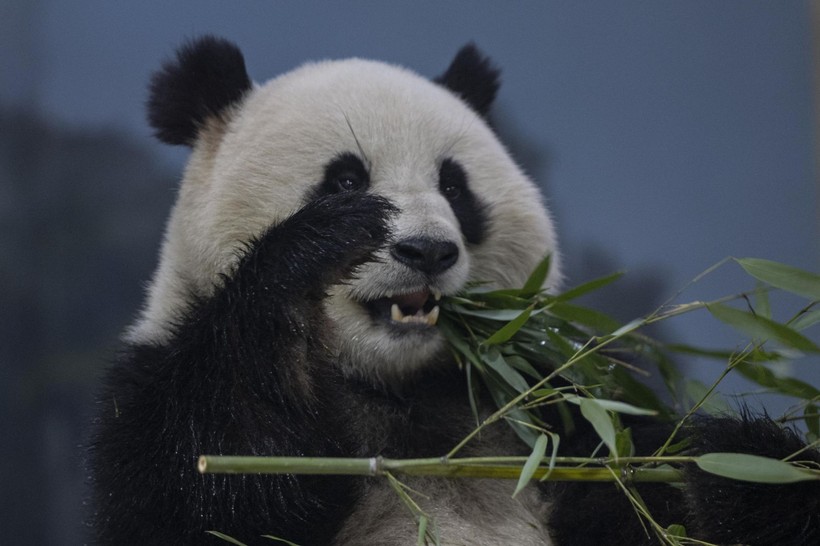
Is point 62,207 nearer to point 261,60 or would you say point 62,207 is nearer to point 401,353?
point 261,60

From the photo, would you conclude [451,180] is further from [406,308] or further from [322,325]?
[322,325]

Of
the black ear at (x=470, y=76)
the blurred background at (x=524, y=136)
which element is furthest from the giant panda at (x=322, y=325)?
the blurred background at (x=524, y=136)

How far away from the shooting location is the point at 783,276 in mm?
1953

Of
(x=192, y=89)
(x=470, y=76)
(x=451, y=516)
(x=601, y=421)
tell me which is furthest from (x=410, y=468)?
(x=470, y=76)

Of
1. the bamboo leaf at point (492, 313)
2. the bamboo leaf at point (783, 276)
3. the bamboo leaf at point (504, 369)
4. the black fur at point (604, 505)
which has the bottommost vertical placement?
the black fur at point (604, 505)

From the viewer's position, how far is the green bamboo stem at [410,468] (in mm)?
1507

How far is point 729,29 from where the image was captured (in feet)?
13.0

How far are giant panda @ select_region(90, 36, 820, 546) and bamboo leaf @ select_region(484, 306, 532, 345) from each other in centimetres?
15

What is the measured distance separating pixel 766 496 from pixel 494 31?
2.52 m

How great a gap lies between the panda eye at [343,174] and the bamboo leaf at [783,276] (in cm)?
92

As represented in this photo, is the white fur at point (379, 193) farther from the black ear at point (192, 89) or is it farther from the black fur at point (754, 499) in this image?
the black fur at point (754, 499)

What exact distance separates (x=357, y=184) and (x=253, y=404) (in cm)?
Result: 67

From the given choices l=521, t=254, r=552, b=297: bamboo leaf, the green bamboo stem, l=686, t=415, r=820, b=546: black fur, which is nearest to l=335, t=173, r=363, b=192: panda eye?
l=521, t=254, r=552, b=297: bamboo leaf

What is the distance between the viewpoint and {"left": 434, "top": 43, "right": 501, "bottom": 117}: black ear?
2.94 m
